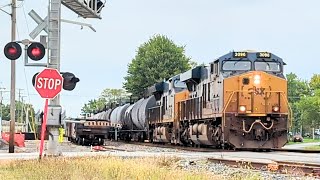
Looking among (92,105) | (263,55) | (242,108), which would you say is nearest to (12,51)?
(242,108)

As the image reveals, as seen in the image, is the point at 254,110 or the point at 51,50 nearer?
the point at 51,50

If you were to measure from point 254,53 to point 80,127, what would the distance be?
1442cm

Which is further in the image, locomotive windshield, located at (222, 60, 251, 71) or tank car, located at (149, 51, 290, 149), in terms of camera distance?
locomotive windshield, located at (222, 60, 251, 71)

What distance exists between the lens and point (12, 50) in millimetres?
15242

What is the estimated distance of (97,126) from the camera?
3422 cm

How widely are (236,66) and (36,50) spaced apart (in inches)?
412

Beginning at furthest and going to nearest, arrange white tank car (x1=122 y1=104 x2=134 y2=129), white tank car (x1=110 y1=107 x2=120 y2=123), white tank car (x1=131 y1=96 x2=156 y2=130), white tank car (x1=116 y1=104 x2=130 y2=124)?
white tank car (x1=110 y1=107 x2=120 y2=123)
white tank car (x1=116 y1=104 x2=130 y2=124)
white tank car (x1=122 y1=104 x2=134 y2=129)
white tank car (x1=131 y1=96 x2=156 y2=130)

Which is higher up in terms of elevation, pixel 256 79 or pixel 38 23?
pixel 38 23

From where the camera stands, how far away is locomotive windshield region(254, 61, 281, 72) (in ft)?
75.8

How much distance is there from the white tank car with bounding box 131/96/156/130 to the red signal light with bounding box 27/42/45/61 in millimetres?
23077

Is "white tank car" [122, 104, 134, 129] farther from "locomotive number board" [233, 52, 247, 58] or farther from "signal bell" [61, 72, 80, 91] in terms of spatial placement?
"signal bell" [61, 72, 80, 91]

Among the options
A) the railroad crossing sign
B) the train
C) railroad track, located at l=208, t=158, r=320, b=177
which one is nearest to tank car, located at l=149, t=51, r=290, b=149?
the train

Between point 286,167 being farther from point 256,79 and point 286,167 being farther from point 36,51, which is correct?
point 256,79

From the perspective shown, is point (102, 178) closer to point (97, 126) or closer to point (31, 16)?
point (31, 16)
